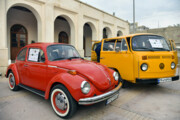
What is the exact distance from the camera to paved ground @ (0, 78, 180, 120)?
2852 millimetres

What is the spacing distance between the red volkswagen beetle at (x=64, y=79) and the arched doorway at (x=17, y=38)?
26.6 ft

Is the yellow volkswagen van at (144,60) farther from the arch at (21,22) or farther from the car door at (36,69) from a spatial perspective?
the arch at (21,22)

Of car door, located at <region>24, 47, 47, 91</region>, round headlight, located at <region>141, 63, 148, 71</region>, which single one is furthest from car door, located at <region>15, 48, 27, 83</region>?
round headlight, located at <region>141, 63, 148, 71</region>

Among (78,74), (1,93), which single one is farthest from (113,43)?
(1,93)

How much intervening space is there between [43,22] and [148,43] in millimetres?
7557

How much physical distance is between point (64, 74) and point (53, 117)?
102 cm

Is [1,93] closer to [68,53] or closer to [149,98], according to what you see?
[68,53]

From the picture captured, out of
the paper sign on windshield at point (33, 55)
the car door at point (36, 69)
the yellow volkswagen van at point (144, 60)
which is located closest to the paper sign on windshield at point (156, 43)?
the yellow volkswagen van at point (144, 60)

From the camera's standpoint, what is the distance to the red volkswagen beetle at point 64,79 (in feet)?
8.45

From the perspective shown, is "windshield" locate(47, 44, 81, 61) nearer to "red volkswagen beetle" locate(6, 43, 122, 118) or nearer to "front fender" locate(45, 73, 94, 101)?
"red volkswagen beetle" locate(6, 43, 122, 118)

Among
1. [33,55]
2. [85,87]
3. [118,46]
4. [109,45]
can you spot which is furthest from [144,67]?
[33,55]

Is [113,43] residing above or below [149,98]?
above

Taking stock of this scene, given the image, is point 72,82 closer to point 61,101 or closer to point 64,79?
point 64,79

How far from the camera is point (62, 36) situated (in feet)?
48.6
